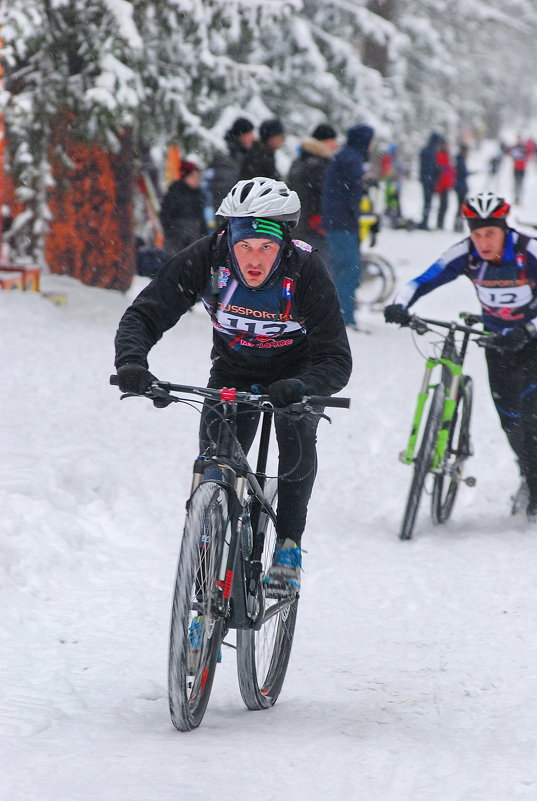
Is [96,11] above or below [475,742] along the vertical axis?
above

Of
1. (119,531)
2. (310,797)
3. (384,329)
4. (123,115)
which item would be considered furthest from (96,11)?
(310,797)

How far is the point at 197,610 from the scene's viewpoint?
3957 millimetres

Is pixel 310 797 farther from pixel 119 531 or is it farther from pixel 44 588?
pixel 119 531

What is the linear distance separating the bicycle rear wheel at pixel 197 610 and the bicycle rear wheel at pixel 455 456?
13.0 feet

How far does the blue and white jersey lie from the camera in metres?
7.22

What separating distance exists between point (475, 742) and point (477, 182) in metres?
44.4

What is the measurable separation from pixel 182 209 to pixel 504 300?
6.28 meters

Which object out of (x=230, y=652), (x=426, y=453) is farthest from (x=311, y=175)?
(x=230, y=652)

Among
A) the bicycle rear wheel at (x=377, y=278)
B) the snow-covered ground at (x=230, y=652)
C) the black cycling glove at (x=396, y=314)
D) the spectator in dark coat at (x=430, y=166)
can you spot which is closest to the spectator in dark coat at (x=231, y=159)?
the snow-covered ground at (x=230, y=652)

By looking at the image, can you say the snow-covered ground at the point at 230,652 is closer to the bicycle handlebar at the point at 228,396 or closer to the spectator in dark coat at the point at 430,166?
the bicycle handlebar at the point at 228,396

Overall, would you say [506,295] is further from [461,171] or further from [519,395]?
[461,171]

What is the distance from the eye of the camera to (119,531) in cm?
711

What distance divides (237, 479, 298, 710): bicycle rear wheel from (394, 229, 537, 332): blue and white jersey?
303cm

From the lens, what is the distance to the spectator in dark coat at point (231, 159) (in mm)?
12695
